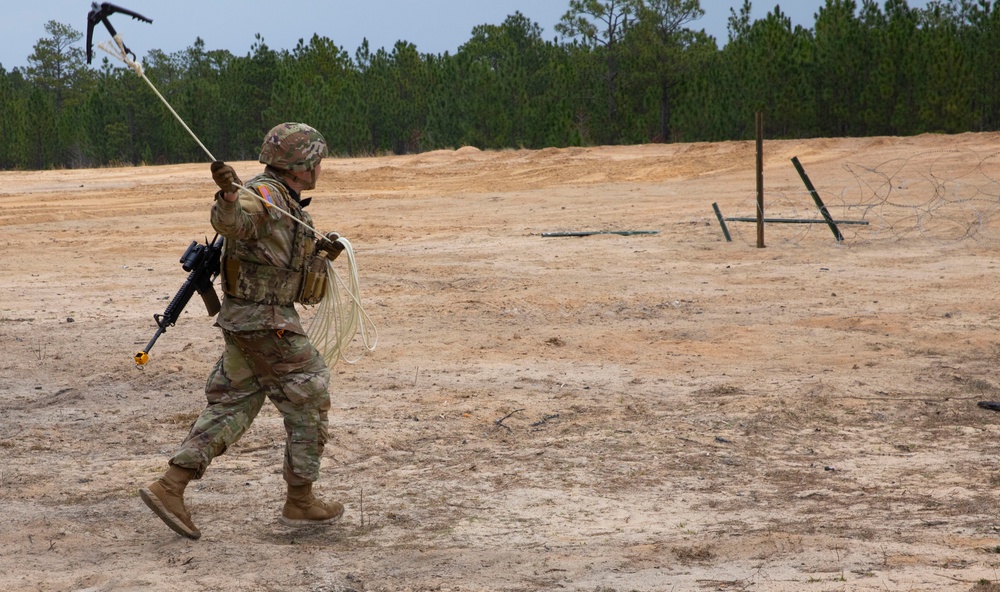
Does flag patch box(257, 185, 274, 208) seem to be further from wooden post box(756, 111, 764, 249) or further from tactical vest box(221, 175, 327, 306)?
wooden post box(756, 111, 764, 249)

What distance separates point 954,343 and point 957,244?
5.50m

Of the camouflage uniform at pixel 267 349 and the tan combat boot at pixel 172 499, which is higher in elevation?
the camouflage uniform at pixel 267 349

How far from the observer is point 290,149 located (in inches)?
179

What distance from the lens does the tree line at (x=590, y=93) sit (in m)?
26.5

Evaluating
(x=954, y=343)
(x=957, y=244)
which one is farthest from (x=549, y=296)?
(x=957, y=244)

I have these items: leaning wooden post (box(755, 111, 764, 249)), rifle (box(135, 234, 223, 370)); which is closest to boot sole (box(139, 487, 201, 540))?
rifle (box(135, 234, 223, 370))

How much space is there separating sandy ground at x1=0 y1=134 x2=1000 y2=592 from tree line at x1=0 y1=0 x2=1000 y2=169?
12173 mm

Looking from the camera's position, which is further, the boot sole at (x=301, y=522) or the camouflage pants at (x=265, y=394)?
the boot sole at (x=301, y=522)

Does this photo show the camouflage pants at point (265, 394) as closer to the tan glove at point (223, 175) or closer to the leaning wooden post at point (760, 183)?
the tan glove at point (223, 175)

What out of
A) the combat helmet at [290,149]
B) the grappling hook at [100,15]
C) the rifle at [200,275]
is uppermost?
the grappling hook at [100,15]

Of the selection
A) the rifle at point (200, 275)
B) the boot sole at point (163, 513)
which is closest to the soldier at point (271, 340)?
the boot sole at point (163, 513)

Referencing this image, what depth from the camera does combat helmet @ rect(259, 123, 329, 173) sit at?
4.54 meters

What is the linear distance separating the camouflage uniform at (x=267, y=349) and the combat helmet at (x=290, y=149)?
1.4 inches

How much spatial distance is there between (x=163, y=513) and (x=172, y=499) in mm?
65
